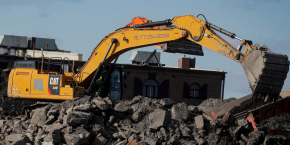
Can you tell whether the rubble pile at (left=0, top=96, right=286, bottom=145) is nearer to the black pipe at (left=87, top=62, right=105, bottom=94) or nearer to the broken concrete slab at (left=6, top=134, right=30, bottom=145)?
the broken concrete slab at (left=6, top=134, right=30, bottom=145)

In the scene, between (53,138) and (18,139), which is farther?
(18,139)

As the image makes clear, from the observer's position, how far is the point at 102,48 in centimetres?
1497

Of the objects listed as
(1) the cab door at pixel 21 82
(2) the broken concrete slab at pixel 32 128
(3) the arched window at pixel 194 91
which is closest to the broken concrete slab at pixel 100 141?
(2) the broken concrete slab at pixel 32 128

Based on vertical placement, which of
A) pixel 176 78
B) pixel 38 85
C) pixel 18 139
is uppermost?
pixel 176 78

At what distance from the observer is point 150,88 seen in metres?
36.5

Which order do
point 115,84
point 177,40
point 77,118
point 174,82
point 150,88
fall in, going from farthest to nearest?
point 174,82, point 150,88, point 115,84, point 177,40, point 77,118

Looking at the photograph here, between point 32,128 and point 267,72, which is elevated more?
point 267,72

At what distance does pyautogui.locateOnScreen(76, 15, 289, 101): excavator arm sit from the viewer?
31.5 feet

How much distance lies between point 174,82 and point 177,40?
24.5 m

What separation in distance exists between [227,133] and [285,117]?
6011mm

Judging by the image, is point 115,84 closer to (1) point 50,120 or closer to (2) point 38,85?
(2) point 38,85

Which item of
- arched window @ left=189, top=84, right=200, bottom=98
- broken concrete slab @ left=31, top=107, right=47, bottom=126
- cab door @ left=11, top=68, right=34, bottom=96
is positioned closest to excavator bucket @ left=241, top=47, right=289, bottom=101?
broken concrete slab @ left=31, top=107, right=47, bottom=126

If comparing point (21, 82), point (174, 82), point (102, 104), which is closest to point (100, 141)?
point (102, 104)

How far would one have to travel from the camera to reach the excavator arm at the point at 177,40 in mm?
9602
